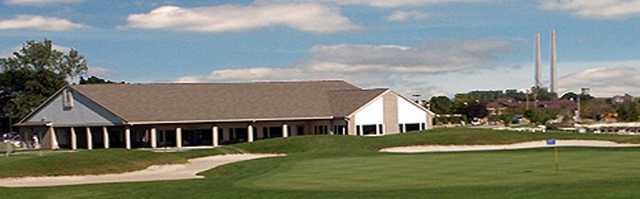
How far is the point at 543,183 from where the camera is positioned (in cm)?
2733

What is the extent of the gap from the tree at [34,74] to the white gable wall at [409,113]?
41.0 metres

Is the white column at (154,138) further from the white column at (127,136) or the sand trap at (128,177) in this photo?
the sand trap at (128,177)

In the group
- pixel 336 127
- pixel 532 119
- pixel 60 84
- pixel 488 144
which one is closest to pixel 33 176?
pixel 488 144

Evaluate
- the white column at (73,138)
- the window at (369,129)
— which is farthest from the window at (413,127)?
the white column at (73,138)

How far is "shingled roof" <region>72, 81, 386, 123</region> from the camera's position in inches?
3174

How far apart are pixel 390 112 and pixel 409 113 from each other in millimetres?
1926

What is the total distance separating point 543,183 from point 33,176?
23.1 metres

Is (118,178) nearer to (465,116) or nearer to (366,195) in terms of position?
(366,195)

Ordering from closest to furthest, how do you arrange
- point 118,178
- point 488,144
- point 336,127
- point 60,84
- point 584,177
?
point 584,177 < point 118,178 < point 488,144 < point 336,127 < point 60,84

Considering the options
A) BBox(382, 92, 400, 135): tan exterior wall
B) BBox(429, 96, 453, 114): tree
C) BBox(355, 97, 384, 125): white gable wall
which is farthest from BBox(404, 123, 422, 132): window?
BBox(429, 96, 453, 114): tree

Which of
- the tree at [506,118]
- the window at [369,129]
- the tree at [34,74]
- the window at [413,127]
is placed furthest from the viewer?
the tree at [506,118]

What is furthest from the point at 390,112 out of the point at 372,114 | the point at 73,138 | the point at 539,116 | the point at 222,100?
the point at 539,116

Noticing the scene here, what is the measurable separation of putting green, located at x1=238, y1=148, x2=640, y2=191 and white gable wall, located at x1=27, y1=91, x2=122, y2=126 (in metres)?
41.9

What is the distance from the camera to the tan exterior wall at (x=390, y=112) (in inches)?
3346
